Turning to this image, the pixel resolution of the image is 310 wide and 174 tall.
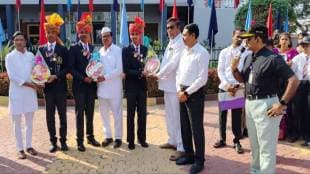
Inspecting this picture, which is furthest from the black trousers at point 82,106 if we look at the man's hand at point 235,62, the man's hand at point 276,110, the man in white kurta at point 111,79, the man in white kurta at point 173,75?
the man's hand at point 276,110

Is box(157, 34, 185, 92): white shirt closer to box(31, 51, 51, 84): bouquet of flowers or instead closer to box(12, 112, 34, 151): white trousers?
box(31, 51, 51, 84): bouquet of flowers

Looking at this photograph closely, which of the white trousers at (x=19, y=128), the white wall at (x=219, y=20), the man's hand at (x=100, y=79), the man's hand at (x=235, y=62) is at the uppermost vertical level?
the white wall at (x=219, y=20)

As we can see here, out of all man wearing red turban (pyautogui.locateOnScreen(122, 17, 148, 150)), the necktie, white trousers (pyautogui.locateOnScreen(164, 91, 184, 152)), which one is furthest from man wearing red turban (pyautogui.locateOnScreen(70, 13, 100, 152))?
the necktie

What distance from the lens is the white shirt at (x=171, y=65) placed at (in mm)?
6105

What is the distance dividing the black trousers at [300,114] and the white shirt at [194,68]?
2224 millimetres

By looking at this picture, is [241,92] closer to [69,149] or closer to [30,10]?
[69,149]

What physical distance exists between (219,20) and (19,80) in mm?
21241

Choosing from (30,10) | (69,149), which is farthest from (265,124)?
(30,10)

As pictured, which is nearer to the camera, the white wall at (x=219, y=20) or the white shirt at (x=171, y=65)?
the white shirt at (x=171, y=65)

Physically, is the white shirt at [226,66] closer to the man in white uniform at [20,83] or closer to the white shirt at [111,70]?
the white shirt at [111,70]

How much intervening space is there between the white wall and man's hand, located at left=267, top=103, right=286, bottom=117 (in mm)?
21327

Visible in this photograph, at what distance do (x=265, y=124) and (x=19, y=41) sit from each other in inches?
146

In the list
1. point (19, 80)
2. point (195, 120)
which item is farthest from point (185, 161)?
point (19, 80)

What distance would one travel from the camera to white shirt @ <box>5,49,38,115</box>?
6.11 metres
